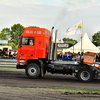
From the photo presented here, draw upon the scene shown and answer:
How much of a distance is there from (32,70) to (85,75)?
318 cm

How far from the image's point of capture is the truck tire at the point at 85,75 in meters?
13.0

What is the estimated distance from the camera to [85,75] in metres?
13.2

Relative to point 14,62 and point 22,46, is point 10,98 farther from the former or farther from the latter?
point 14,62

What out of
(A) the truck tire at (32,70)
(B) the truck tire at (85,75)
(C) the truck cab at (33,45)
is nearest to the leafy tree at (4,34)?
(C) the truck cab at (33,45)

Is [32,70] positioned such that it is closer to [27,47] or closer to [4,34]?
[27,47]

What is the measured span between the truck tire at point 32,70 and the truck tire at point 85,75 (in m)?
2.50

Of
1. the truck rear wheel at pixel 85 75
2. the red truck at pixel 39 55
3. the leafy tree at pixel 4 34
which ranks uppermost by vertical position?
the leafy tree at pixel 4 34

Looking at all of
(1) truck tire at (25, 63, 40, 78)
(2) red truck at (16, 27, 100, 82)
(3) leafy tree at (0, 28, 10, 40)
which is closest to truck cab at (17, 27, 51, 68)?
(2) red truck at (16, 27, 100, 82)

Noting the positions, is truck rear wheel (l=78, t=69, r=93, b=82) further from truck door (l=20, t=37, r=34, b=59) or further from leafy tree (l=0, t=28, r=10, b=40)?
leafy tree (l=0, t=28, r=10, b=40)

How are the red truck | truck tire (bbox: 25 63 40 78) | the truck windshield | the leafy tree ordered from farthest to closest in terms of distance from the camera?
the leafy tree, the truck windshield, truck tire (bbox: 25 63 40 78), the red truck

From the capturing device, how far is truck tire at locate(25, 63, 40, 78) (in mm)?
13857

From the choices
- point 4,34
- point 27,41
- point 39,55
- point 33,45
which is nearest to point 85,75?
point 39,55

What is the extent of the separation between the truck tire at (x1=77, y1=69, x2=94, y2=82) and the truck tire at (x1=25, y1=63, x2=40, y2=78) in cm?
250

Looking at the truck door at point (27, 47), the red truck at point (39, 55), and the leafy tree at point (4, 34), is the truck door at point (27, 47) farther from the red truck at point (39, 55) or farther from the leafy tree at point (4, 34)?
the leafy tree at point (4, 34)
